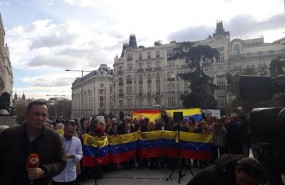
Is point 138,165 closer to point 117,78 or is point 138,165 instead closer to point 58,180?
point 58,180

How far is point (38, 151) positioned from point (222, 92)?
8131 cm

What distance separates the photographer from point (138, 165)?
1333 cm

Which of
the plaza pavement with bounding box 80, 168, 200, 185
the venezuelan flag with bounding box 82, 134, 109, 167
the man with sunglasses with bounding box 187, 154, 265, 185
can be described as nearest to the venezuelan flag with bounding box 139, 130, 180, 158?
the plaza pavement with bounding box 80, 168, 200, 185

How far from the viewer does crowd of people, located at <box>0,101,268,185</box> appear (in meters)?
3.53

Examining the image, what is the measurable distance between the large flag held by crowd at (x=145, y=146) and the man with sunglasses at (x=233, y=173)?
8.04m

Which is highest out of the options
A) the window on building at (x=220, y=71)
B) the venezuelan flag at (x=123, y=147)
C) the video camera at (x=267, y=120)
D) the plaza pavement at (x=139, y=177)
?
the window on building at (x=220, y=71)

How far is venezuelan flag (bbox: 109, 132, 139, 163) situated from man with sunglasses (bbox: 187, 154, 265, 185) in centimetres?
903

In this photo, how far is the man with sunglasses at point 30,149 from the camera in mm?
3500

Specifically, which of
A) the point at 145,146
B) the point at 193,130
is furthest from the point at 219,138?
the point at 145,146

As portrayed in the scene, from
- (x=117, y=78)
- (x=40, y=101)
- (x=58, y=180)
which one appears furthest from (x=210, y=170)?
(x=117, y=78)

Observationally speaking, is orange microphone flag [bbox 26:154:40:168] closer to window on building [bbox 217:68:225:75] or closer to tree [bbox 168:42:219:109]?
tree [bbox 168:42:219:109]

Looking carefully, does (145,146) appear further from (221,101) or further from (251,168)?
(221,101)

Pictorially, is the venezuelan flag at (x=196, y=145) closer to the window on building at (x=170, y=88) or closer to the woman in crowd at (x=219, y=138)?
the woman in crowd at (x=219, y=138)

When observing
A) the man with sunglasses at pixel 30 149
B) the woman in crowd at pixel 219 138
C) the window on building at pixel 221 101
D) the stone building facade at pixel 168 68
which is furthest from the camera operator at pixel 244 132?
the window on building at pixel 221 101
